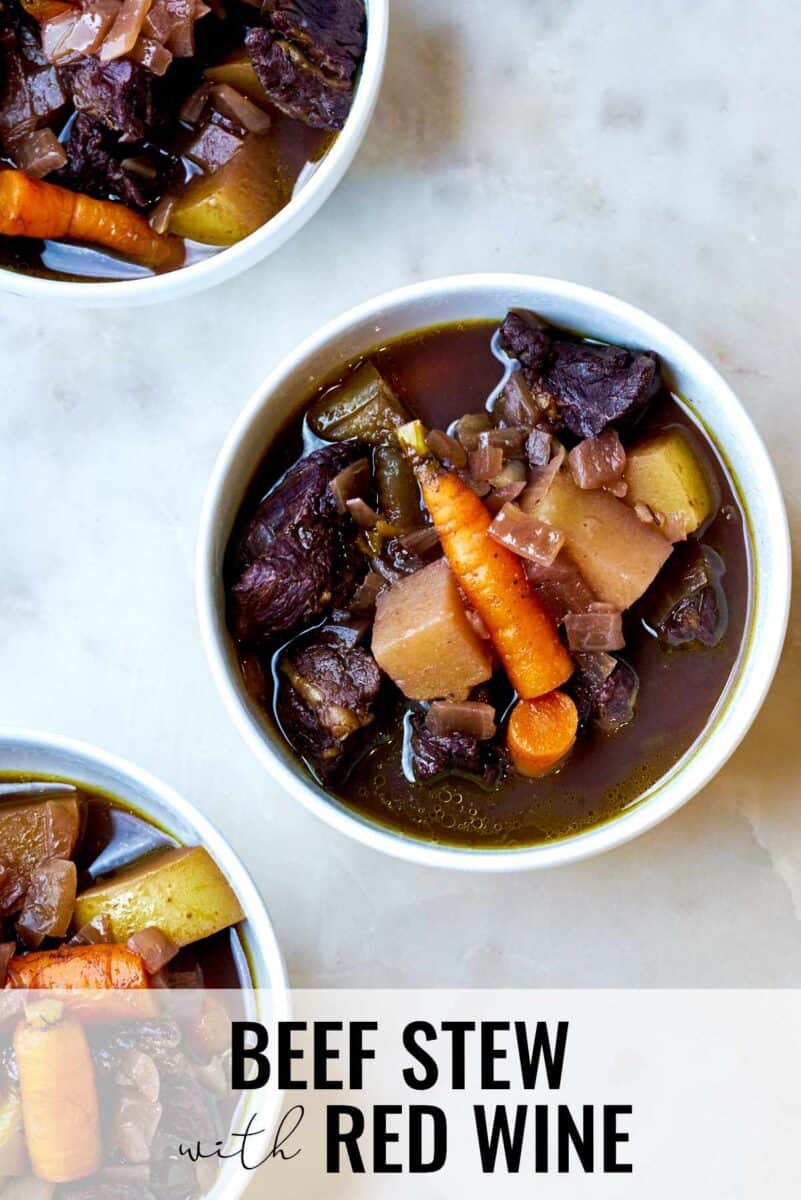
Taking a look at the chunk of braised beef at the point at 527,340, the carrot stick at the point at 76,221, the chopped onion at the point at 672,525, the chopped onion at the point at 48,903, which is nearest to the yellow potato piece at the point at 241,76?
the carrot stick at the point at 76,221

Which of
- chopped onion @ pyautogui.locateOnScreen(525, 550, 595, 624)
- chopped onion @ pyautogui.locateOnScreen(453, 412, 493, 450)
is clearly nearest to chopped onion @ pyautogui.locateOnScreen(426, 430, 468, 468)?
chopped onion @ pyautogui.locateOnScreen(453, 412, 493, 450)

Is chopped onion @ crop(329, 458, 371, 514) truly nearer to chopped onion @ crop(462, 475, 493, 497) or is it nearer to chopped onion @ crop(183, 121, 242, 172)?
chopped onion @ crop(462, 475, 493, 497)

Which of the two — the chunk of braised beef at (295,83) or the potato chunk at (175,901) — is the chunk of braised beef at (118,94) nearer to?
the chunk of braised beef at (295,83)

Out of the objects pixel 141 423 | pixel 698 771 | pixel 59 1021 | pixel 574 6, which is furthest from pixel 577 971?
pixel 574 6

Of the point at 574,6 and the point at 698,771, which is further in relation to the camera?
the point at 574,6

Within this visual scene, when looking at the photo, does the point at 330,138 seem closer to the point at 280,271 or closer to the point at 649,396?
the point at 280,271

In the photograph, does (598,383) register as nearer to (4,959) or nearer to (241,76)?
(241,76)

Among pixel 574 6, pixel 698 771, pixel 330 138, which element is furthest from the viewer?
pixel 574 6
